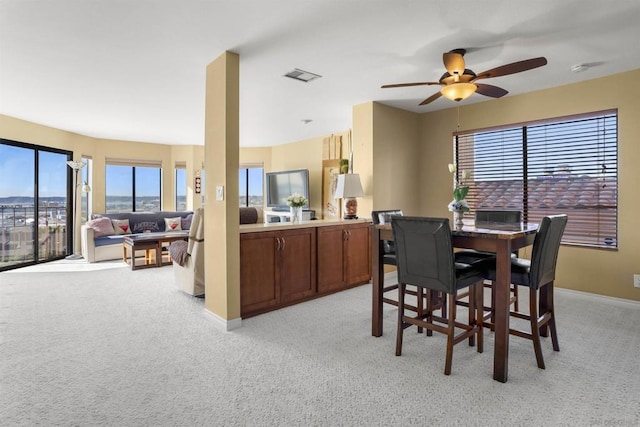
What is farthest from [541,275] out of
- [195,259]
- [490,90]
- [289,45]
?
[195,259]

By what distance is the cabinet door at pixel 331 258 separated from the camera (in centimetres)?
405

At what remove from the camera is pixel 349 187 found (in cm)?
454

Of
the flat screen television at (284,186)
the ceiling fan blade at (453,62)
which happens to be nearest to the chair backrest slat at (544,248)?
the ceiling fan blade at (453,62)

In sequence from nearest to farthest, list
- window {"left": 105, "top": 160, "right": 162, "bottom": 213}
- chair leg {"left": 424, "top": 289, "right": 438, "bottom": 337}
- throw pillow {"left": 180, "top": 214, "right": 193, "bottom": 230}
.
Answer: chair leg {"left": 424, "top": 289, "right": 438, "bottom": 337} → throw pillow {"left": 180, "top": 214, "right": 193, "bottom": 230} → window {"left": 105, "top": 160, "right": 162, "bottom": 213}

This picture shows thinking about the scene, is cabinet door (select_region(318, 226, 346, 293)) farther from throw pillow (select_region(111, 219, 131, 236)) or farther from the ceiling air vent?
throw pillow (select_region(111, 219, 131, 236))

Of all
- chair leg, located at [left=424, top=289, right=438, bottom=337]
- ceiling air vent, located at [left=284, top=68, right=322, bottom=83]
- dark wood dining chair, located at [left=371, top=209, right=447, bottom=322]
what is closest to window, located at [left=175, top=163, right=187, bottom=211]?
ceiling air vent, located at [left=284, top=68, right=322, bottom=83]

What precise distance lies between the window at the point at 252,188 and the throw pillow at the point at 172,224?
6.62 feet

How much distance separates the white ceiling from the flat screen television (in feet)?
9.36

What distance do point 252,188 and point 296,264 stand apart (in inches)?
225

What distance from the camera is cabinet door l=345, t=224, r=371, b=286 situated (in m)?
4.38

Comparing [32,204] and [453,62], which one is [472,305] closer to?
[453,62]

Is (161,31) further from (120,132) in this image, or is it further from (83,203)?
(83,203)

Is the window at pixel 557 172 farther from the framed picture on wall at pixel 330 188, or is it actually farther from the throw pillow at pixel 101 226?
the throw pillow at pixel 101 226

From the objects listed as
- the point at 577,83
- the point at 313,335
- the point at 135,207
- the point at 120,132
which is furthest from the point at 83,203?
the point at 577,83
